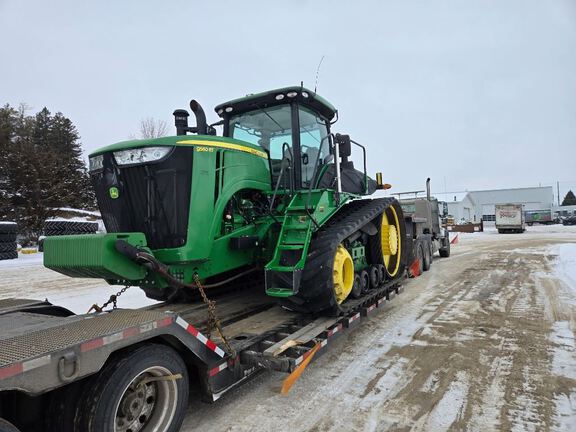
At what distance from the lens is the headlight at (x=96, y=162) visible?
3.73m

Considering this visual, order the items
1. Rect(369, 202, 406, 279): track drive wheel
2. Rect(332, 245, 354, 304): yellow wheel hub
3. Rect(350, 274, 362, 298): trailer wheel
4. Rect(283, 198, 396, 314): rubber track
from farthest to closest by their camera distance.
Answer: Rect(369, 202, 406, 279): track drive wheel, Rect(350, 274, 362, 298): trailer wheel, Rect(332, 245, 354, 304): yellow wheel hub, Rect(283, 198, 396, 314): rubber track

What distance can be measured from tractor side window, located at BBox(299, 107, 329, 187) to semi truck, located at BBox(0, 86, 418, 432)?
0.03m

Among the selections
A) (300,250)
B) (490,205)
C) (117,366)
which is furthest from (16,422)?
(490,205)

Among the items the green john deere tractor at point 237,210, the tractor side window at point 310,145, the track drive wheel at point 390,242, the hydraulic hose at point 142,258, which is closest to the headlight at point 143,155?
the green john deere tractor at point 237,210

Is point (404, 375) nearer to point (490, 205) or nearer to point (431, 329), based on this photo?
point (431, 329)

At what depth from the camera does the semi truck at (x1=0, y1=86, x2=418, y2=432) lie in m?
2.15

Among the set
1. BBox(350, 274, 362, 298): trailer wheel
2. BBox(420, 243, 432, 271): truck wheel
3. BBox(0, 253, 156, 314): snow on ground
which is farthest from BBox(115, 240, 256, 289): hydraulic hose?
BBox(420, 243, 432, 271): truck wheel

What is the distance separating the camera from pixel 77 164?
103ft

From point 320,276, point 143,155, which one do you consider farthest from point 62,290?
point 320,276

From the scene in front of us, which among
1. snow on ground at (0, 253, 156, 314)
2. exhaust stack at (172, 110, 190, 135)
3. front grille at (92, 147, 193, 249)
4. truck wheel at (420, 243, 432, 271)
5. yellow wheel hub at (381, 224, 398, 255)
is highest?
exhaust stack at (172, 110, 190, 135)

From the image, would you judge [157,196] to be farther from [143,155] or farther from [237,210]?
[237,210]

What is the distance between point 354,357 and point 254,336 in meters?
1.20

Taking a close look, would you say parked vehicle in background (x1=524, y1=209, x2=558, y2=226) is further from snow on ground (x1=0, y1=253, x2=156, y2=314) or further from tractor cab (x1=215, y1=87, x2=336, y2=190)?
snow on ground (x1=0, y1=253, x2=156, y2=314)

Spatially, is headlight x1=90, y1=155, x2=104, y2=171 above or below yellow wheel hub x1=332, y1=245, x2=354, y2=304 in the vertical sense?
above
